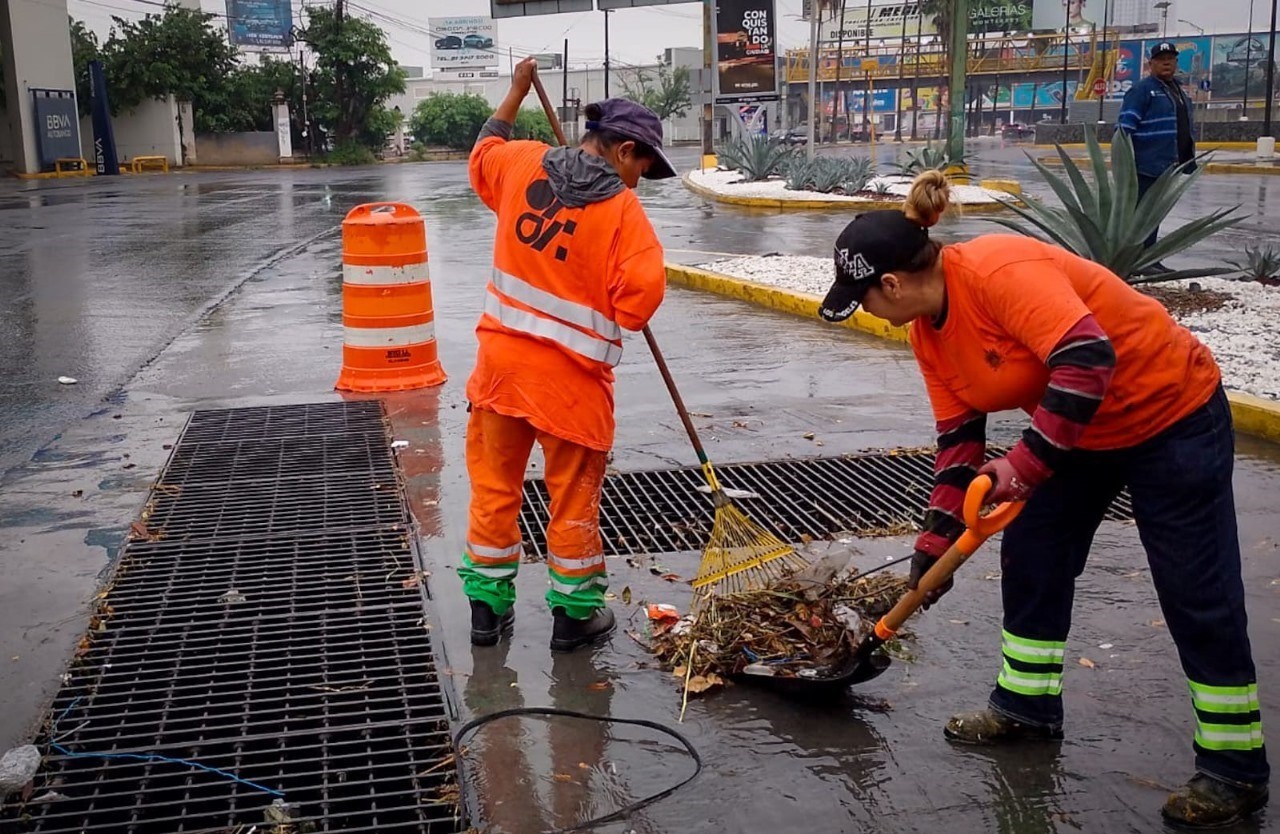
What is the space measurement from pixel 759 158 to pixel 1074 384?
22.7 m

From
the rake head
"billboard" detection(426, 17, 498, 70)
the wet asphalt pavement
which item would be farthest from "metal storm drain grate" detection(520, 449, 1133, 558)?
"billboard" detection(426, 17, 498, 70)

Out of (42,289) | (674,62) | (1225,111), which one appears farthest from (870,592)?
(674,62)

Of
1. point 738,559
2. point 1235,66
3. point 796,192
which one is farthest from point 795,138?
point 738,559

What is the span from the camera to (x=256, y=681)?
145 inches

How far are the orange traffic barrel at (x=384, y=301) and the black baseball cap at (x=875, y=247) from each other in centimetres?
489

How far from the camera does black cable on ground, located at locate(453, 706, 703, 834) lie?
2959 millimetres

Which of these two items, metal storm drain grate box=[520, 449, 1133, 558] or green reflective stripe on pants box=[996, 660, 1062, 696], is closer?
green reflective stripe on pants box=[996, 660, 1062, 696]

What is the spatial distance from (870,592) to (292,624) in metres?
1.89

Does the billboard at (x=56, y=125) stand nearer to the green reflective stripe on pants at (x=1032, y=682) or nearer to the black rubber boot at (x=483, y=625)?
the black rubber boot at (x=483, y=625)

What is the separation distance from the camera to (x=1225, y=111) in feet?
178

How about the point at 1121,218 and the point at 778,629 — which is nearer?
the point at 778,629

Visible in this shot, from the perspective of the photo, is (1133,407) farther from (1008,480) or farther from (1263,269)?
(1263,269)

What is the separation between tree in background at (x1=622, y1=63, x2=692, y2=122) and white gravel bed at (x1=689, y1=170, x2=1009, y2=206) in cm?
4865

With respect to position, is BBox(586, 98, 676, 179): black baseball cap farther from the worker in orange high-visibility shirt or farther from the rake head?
the rake head
